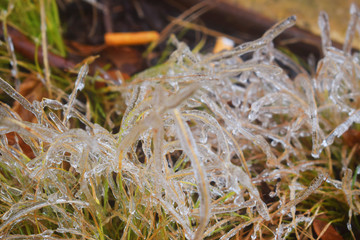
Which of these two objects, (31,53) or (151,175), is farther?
(31,53)

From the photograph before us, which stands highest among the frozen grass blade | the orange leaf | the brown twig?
the brown twig

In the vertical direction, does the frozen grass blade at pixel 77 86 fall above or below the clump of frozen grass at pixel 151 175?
above

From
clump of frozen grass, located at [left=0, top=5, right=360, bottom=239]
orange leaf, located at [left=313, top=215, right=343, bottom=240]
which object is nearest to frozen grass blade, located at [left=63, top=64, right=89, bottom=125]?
clump of frozen grass, located at [left=0, top=5, right=360, bottom=239]

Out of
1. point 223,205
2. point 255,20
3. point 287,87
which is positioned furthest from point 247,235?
point 255,20

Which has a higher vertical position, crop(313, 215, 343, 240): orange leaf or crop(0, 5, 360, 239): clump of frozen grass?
crop(0, 5, 360, 239): clump of frozen grass

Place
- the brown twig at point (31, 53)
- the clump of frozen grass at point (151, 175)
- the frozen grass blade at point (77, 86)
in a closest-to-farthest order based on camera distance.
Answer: the clump of frozen grass at point (151, 175) < the frozen grass blade at point (77, 86) < the brown twig at point (31, 53)

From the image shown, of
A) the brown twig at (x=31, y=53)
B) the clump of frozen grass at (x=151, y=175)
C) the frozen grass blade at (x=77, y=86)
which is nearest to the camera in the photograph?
the clump of frozen grass at (x=151, y=175)

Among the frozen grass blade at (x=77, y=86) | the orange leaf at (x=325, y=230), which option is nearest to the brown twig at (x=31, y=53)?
the frozen grass blade at (x=77, y=86)

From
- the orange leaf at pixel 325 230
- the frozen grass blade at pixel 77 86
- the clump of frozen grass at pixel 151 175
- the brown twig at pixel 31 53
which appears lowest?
the orange leaf at pixel 325 230

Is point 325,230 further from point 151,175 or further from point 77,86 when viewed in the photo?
point 77,86

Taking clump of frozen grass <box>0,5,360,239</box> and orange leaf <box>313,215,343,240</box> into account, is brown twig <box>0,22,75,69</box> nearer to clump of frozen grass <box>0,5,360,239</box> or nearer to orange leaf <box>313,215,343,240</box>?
clump of frozen grass <box>0,5,360,239</box>

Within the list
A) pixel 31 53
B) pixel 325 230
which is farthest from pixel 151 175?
pixel 31 53

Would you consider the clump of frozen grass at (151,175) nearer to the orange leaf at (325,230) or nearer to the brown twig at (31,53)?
the orange leaf at (325,230)
